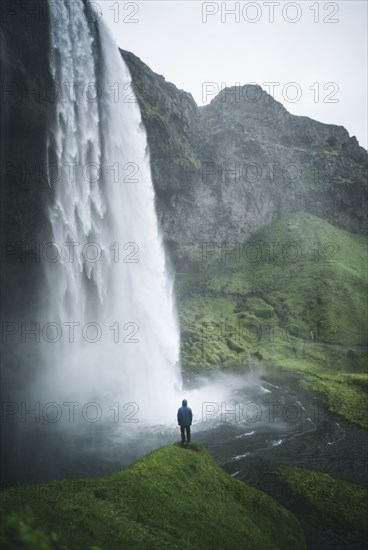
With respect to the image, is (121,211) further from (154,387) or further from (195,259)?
(195,259)

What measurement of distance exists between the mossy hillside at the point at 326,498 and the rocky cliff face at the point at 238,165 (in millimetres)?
63678

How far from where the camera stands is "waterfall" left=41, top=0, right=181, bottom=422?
37.3m

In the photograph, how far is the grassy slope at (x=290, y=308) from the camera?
158 ft

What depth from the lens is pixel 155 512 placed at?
10.8 metres

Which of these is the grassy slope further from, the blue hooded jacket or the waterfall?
the blue hooded jacket

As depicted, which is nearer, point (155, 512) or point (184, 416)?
point (155, 512)

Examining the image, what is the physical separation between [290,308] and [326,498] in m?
53.1

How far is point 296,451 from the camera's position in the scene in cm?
2377

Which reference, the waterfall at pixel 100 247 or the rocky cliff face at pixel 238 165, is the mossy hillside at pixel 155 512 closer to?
the waterfall at pixel 100 247

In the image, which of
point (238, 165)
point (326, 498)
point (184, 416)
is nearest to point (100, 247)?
point (184, 416)

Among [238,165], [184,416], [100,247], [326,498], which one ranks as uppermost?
[238,165]

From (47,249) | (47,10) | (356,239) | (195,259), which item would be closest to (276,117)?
(356,239)

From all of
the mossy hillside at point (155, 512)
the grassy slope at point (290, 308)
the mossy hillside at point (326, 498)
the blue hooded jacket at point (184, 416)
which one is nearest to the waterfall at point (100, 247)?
the grassy slope at point (290, 308)

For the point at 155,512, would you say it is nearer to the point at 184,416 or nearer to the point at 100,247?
the point at 184,416
